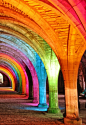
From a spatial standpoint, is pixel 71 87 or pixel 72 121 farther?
pixel 71 87

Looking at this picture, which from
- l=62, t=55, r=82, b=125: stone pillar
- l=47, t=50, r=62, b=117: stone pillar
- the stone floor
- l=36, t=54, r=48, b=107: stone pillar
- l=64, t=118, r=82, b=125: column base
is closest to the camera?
l=64, t=118, r=82, b=125: column base

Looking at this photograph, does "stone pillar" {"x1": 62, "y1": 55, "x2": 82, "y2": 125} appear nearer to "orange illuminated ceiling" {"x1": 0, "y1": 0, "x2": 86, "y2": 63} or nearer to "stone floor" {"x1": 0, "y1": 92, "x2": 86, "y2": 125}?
"orange illuminated ceiling" {"x1": 0, "y1": 0, "x2": 86, "y2": 63}

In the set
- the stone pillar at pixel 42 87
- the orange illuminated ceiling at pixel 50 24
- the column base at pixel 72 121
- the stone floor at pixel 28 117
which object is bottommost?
the stone floor at pixel 28 117

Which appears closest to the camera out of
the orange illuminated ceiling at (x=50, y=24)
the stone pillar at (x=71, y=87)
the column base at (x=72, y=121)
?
the orange illuminated ceiling at (x=50, y=24)

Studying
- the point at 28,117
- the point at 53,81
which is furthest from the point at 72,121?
the point at 53,81

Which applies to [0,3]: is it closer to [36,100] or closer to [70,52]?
[70,52]

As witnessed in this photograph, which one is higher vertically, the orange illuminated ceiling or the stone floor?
the orange illuminated ceiling

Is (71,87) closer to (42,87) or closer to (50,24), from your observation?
(50,24)

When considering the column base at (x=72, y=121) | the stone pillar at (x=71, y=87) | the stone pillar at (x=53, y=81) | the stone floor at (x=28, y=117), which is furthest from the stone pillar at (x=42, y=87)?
the column base at (x=72, y=121)

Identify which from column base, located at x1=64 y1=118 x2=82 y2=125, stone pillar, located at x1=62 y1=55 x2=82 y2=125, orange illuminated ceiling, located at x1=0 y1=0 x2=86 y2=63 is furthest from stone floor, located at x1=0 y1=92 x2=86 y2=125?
orange illuminated ceiling, located at x1=0 y1=0 x2=86 y2=63

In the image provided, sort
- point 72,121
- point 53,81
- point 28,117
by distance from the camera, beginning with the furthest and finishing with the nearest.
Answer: point 53,81
point 28,117
point 72,121

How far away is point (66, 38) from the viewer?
280 inches

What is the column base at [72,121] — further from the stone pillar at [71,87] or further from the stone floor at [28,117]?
the stone floor at [28,117]

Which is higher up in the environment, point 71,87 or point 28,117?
point 71,87
